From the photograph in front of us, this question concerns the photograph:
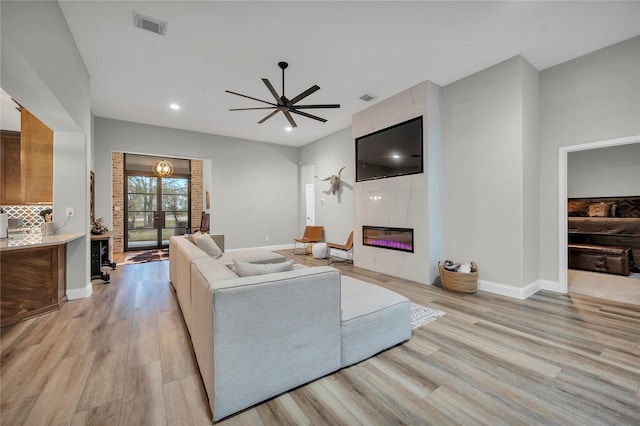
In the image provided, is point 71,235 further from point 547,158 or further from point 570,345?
point 547,158

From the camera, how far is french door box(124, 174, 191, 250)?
302 inches

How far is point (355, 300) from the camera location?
7.19 ft

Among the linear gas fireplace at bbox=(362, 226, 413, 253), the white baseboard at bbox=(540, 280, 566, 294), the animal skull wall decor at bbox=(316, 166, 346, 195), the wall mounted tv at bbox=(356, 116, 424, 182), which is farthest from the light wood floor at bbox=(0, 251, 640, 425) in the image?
the animal skull wall decor at bbox=(316, 166, 346, 195)

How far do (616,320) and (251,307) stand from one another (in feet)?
12.2

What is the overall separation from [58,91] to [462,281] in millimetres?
5002

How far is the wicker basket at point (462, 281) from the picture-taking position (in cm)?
359

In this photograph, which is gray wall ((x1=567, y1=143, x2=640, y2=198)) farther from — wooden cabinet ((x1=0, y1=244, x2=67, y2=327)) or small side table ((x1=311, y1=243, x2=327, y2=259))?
wooden cabinet ((x1=0, y1=244, x2=67, y2=327))

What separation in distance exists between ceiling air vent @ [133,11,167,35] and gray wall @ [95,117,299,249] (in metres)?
3.73

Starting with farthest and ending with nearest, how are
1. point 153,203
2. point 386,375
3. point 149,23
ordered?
point 153,203, point 149,23, point 386,375

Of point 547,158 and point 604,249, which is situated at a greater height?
point 547,158

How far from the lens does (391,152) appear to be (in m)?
4.60

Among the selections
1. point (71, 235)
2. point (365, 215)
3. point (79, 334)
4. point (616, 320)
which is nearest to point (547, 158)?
point (616, 320)

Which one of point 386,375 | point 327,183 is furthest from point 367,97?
point 386,375

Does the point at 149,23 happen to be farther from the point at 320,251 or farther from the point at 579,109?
the point at 579,109
